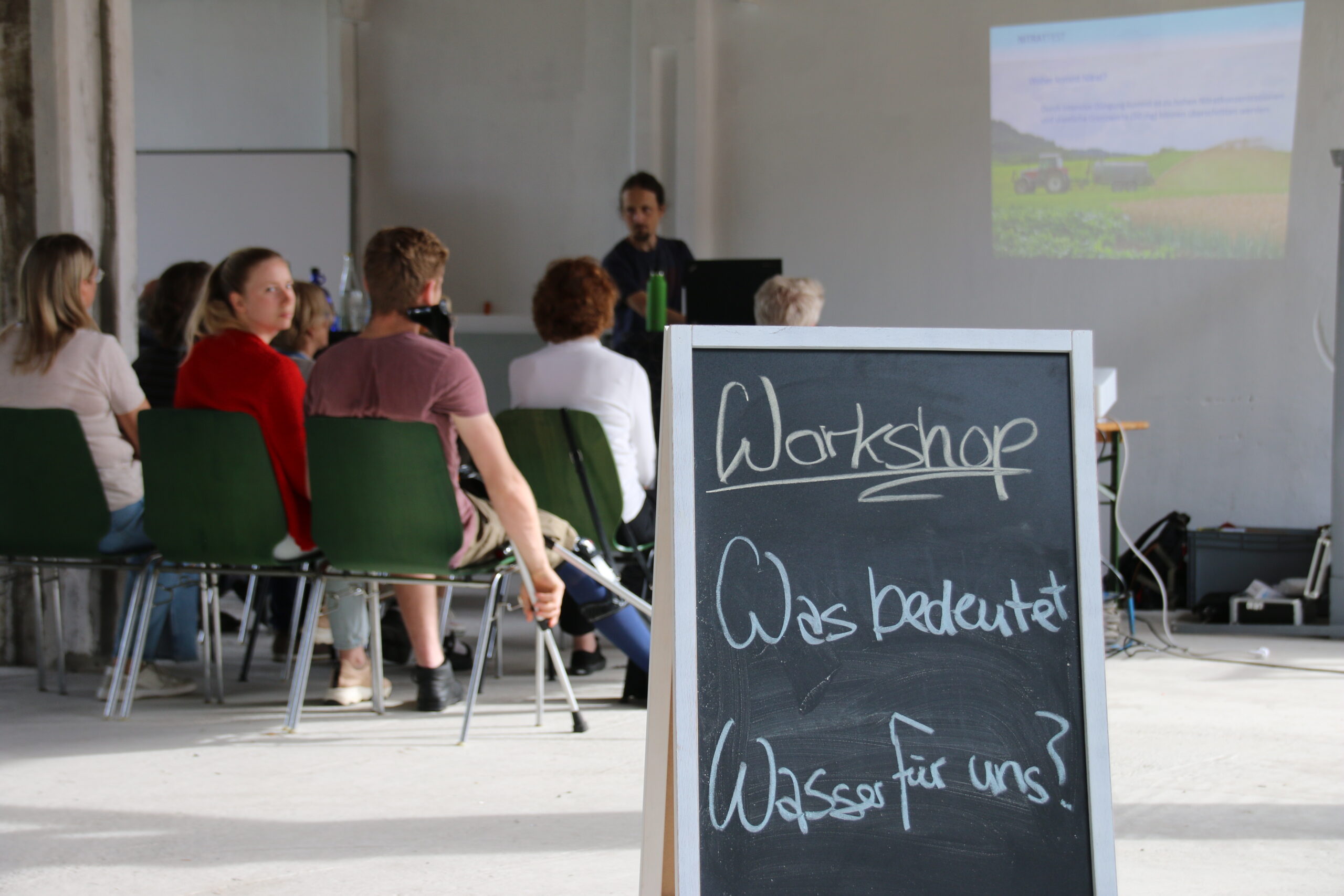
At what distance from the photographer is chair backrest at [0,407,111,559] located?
2.99 metres

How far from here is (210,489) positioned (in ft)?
9.56

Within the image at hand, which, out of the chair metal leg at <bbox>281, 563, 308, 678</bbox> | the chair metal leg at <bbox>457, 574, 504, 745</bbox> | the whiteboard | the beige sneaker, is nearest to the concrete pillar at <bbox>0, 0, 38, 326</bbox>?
the chair metal leg at <bbox>281, 563, 308, 678</bbox>

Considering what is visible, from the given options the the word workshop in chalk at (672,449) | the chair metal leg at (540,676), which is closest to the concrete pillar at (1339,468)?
the the word workshop in chalk at (672,449)

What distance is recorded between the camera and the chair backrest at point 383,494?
2.73 m

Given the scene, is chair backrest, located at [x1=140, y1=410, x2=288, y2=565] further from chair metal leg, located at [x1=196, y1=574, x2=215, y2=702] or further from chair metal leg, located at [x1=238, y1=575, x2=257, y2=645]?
chair metal leg, located at [x1=238, y1=575, x2=257, y2=645]

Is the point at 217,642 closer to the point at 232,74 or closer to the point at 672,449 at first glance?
the point at 672,449

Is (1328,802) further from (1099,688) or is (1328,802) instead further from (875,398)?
(875,398)

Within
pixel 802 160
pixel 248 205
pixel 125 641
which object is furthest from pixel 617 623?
pixel 248 205

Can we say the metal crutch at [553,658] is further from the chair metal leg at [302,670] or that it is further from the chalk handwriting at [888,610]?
the chalk handwriting at [888,610]

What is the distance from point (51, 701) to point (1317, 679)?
3.48 meters

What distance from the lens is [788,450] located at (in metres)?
1.31

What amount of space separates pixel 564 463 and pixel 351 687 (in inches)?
31.8

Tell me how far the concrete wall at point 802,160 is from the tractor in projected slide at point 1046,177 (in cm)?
18

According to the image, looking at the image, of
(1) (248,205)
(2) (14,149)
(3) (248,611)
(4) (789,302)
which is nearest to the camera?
(4) (789,302)
